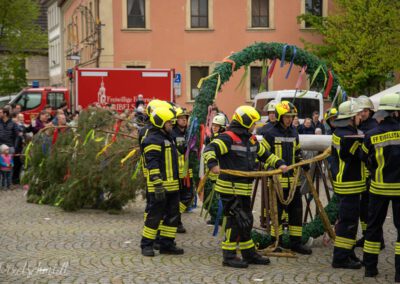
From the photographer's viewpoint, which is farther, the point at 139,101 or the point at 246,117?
the point at 139,101

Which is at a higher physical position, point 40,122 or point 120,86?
point 120,86

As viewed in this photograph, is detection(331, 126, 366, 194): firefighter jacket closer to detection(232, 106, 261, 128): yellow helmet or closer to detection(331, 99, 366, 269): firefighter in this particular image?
detection(331, 99, 366, 269): firefighter

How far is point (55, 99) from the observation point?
3002 centimetres

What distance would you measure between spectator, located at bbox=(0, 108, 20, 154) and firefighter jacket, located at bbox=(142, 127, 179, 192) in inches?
351

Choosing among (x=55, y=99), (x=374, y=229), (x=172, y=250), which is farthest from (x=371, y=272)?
(x=55, y=99)

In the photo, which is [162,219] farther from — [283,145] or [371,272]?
Result: [371,272]

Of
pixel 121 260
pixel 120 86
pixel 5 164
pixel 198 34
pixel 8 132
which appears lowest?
pixel 121 260

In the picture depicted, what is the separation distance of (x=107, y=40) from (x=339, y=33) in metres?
11.0

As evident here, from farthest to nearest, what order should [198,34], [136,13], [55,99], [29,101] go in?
[198,34] → [136,13] → [55,99] → [29,101]

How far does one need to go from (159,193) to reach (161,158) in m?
0.52

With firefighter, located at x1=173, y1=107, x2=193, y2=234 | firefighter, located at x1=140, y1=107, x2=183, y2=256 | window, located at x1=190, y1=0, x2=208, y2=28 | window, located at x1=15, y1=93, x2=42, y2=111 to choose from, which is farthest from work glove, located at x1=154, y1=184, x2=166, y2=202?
window, located at x1=190, y1=0, x2=208, y2=28

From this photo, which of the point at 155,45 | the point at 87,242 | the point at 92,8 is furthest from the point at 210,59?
the point at 87,242

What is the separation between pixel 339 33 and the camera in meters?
31.7

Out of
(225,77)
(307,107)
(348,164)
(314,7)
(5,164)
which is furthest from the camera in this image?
(314,7)
